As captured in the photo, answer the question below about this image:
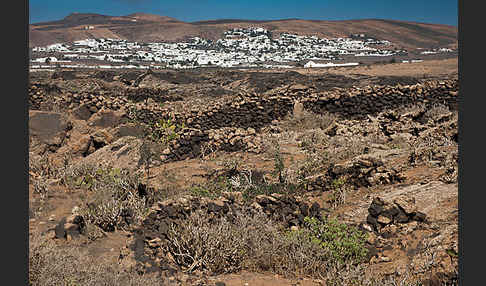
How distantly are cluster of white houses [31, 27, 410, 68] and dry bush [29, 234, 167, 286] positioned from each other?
43.2 meters

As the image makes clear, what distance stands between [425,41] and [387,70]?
60.2 m

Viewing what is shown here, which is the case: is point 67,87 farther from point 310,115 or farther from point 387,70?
point 387,70

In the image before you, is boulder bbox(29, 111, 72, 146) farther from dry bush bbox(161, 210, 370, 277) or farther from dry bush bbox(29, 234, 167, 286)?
dry bush bbox(161, 210, 370, 277)

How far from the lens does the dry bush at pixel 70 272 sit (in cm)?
265

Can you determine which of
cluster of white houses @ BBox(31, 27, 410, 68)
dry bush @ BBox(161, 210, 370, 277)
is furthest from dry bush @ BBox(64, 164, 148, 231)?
cluster of white houses @ BBox(31, 27, 410, 68)

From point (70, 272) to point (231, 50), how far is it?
6670cm

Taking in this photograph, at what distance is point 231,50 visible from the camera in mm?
66750

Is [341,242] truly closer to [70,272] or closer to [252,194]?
[252,194]

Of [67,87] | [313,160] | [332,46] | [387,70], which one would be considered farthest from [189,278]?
[332,46]

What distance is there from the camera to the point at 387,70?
29531mm

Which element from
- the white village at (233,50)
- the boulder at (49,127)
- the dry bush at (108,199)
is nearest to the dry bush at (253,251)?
the dry bush at (108,199)

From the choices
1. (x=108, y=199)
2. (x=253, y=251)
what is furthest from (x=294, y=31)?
(x=253, y=251)

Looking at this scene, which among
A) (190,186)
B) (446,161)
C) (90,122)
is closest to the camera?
(446,161)

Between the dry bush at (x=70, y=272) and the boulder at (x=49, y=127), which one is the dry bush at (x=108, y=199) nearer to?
the dry bush at (x=70, y=272)
